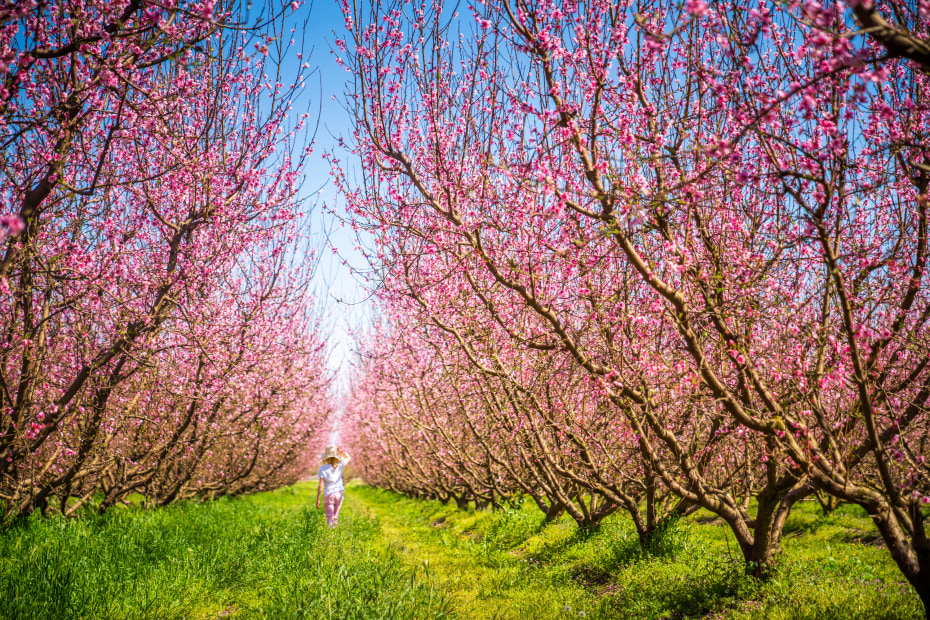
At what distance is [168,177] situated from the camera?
23.5ft

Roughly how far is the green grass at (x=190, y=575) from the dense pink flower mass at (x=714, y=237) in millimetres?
2596

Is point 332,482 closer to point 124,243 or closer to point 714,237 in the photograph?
point 124,243

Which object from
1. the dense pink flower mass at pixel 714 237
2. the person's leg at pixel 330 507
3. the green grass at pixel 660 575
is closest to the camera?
the dense pink flower mass at pixel 714 237

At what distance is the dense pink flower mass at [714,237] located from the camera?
134 inches

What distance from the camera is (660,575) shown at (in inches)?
240

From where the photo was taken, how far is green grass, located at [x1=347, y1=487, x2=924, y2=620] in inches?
186

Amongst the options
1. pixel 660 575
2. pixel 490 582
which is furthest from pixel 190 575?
pixel 660 575

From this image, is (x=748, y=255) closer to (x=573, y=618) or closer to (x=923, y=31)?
(x=923, y=31)

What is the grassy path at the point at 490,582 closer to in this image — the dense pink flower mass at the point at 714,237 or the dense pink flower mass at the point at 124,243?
the dense pink flower mass at the point at 714,237

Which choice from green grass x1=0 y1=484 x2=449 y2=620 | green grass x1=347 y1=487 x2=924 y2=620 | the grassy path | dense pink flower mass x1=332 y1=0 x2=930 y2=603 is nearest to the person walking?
the grassy path

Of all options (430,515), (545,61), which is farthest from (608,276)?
(430,515)


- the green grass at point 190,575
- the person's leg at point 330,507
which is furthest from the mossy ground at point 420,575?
the person's leg at point 330,507

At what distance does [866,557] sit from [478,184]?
7.28m

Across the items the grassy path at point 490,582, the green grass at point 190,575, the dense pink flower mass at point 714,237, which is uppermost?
the dense pink flower mass at point 714,237
